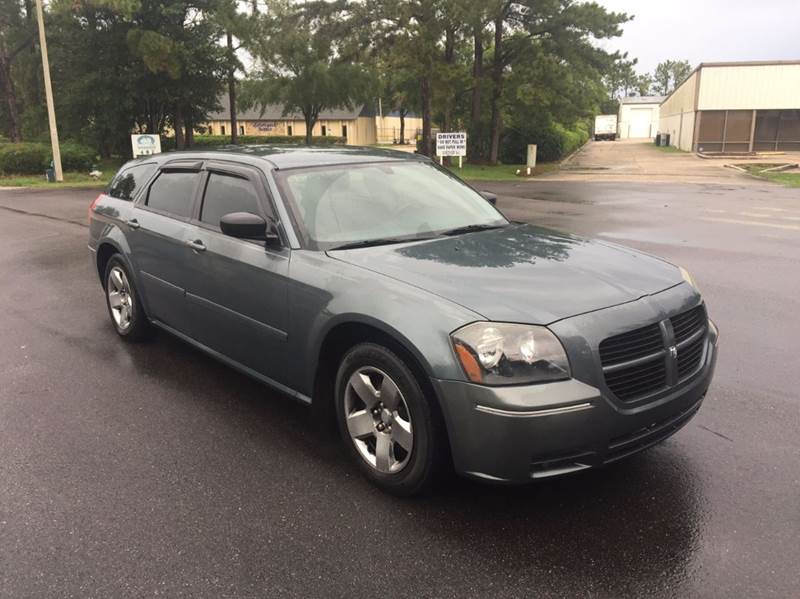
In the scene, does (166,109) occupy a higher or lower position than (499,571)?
higher

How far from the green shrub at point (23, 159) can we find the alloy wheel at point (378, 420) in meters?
29.3

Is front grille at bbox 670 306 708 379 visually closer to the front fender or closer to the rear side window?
the front fender

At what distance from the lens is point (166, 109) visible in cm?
3650

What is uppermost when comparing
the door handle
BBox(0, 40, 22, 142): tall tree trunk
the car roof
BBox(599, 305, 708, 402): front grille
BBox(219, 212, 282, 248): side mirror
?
BBox(0, 40, 22, 142): tall tree trunk

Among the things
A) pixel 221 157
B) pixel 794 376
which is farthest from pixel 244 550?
pixel 794 376

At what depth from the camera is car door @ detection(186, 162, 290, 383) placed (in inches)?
146

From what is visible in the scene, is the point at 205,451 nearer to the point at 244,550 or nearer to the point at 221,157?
the point at 244,550

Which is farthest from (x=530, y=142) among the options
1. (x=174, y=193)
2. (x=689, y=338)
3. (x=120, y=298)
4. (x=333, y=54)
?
(x=689, y=338)

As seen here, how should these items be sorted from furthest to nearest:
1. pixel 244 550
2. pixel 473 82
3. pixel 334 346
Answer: pixel 473 82
pixel 334 346
pixel 244 550

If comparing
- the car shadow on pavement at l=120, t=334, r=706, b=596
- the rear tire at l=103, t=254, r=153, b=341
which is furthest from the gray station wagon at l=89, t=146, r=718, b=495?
the rear tire at l=103, t=254, r=153, b=341

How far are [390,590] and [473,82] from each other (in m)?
31.8

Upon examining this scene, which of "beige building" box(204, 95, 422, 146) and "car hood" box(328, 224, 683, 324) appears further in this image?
"beige building" box(204, 95, 422, 146)

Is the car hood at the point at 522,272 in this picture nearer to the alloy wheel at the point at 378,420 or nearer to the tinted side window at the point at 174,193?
the alloy wheel at the point at 378,420

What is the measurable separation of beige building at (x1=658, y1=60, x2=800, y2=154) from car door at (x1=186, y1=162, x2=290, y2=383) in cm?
4627
